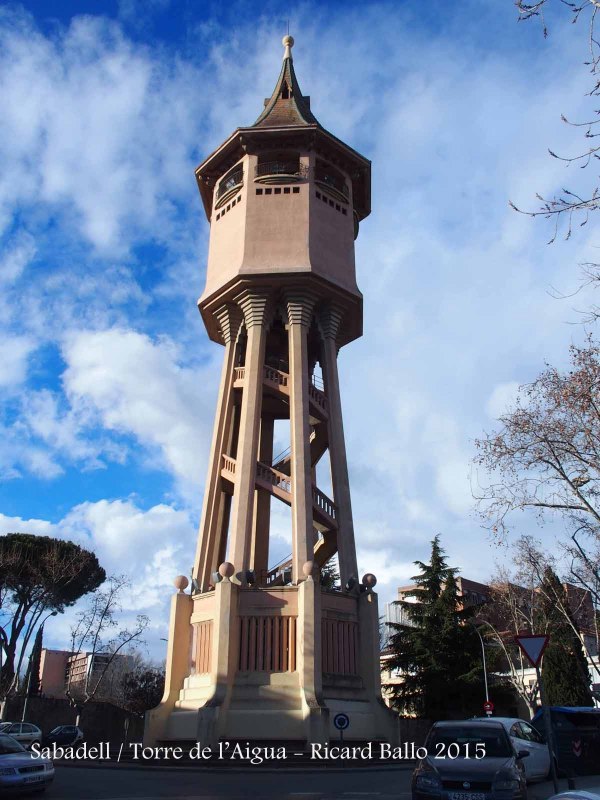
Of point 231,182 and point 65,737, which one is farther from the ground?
point 231,182

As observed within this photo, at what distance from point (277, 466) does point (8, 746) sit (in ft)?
47.3

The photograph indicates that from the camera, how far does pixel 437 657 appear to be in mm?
36250

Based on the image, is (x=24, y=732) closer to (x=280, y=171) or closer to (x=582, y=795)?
(x=280, y=171)

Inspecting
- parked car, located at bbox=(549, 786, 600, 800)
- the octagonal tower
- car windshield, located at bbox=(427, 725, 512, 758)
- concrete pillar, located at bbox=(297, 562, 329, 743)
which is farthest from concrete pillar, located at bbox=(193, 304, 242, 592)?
parked car, located at bbox=(549, 786, 600, 800)

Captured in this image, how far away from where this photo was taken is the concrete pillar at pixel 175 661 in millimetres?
20984

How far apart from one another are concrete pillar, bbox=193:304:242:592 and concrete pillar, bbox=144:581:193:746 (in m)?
0.99

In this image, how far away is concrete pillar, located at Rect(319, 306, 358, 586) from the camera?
910 inches

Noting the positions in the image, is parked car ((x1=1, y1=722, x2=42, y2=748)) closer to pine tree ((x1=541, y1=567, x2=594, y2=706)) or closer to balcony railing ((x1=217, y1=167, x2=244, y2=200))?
balcony railing ((x1=217, y1=167, x2=244, y2=200))

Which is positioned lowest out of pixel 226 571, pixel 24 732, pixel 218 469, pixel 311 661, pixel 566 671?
pixel 24 732

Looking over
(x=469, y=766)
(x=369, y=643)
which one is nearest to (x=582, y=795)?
(x=469, y=766)

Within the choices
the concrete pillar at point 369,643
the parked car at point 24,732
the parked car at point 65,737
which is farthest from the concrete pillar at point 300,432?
the parked car at point 65,737

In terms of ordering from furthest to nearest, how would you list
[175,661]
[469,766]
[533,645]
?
[175,661] < [533,645] < [469,766]

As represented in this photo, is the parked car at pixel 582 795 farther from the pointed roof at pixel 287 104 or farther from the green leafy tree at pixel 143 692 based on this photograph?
the green leafy tree at pixel 143 692

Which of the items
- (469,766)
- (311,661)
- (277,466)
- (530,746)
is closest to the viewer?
(469,766)
